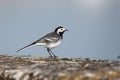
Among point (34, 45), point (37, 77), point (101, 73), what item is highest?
point (34, 45)

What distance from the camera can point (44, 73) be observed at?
6082mm

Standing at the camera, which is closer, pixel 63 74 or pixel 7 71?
pixel 63 74

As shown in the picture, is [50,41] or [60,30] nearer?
[50,41]

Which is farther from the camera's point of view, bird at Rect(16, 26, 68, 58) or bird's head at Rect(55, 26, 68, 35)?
bird's head at Rect(55, 26, 68, 35)

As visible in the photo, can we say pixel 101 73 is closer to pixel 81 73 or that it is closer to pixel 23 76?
pixel 81 73

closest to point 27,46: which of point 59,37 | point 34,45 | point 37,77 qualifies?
A: point 34,45

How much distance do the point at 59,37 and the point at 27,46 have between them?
150 centimetres

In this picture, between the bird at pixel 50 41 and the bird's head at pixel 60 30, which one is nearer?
the bird at pixel 50 41

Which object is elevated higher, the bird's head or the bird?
the bird's head

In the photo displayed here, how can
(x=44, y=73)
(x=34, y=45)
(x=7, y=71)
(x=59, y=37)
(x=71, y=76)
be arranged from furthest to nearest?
(x=59, y=37) < (x=34, y=45) < (x=7, y=71) < (x=44, y=73) < (x=71, y=76)

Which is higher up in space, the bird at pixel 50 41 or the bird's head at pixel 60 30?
the bird's head at pixel 60 30

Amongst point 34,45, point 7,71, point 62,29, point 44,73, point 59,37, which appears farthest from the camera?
point 62,29

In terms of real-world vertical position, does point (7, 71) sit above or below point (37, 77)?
above

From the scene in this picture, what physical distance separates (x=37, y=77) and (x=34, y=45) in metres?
8.61
